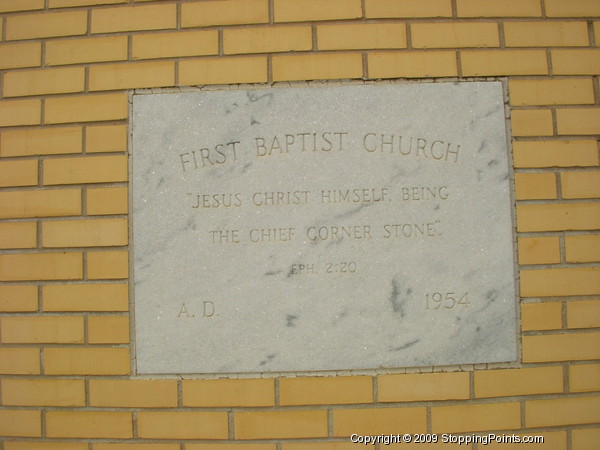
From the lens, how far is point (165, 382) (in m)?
1.42

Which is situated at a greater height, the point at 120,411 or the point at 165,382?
the point at 165,382

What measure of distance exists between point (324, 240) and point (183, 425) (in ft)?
2.68

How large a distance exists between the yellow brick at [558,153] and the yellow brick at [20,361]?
188cm

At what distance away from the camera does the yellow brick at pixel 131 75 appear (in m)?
1.47

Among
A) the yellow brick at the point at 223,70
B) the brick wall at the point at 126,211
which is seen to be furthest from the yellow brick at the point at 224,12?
the yellow brick at the point at 223,70

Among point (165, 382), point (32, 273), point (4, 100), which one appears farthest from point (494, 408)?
point (4, 100)

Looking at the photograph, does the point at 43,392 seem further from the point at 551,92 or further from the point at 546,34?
the point at 546,34

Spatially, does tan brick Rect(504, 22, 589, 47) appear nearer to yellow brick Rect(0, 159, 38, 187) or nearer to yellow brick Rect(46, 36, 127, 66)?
yellow brick Rect(46, 36, 127, 66)

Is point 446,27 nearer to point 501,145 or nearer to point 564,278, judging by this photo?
point 501,145

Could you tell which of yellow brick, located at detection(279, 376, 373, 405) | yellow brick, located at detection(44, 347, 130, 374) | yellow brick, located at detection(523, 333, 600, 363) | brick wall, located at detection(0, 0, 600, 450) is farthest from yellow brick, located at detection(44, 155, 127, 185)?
yellow brick, located at detection(523, 333, 600, 363)

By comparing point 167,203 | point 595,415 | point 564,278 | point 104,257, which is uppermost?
point 167,203

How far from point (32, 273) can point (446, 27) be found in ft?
5.73

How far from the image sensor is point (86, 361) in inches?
56.6

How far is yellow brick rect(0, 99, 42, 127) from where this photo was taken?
1.49m
